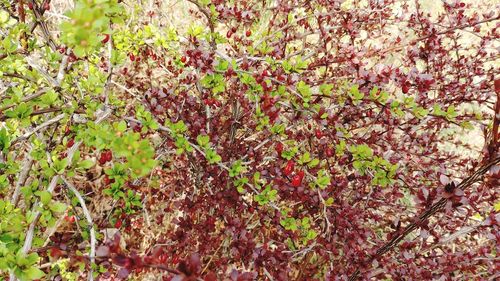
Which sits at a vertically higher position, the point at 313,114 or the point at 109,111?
the point at 109,111

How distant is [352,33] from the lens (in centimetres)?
333

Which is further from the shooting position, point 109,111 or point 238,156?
point 238,156

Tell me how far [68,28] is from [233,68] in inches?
47.2

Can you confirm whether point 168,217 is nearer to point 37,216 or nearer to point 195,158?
point 195,158

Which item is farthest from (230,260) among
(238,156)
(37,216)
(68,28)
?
(68,28)

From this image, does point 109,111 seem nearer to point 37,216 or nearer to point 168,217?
point 37,216

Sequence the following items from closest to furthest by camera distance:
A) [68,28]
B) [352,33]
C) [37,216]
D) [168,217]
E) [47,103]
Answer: [68,28]
[37,216]
[47,103]
[352,33]
[168,217]

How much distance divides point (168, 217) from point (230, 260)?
54.3 inches

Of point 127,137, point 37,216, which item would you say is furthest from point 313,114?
point 37,216

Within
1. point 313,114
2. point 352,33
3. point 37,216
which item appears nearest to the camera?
point 37,216

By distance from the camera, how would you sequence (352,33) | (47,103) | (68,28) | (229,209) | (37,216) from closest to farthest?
(68,28), (37,216), (47,103), (229,209), (352,33)

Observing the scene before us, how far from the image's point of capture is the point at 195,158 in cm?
296

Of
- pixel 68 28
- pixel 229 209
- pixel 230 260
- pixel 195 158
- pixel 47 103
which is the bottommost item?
pixel 230 260

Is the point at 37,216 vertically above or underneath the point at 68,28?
underneath
